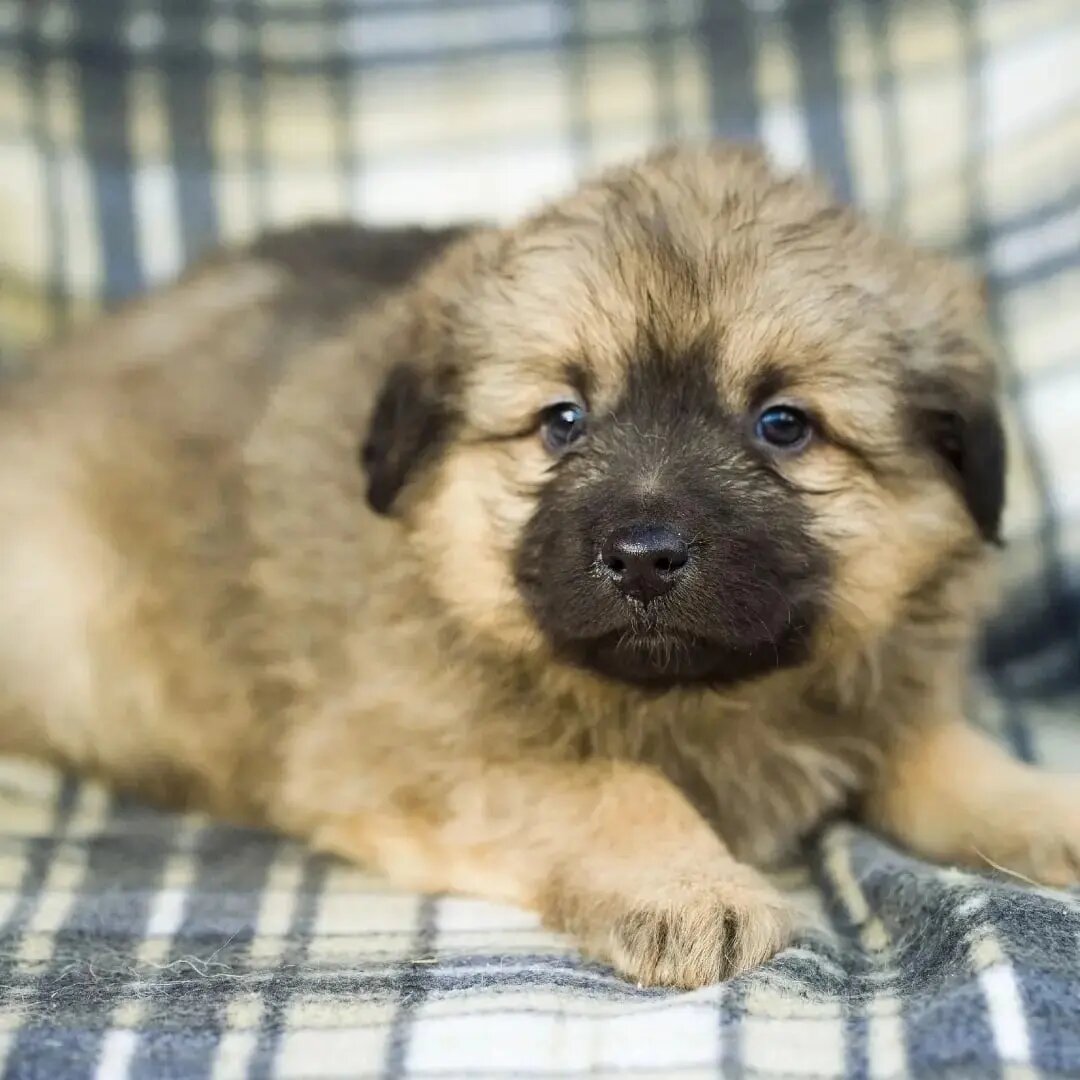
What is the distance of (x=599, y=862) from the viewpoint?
6.18 ft

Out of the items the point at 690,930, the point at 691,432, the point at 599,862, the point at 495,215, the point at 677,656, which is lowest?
the point at 690,930

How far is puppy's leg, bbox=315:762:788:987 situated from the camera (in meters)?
1.72

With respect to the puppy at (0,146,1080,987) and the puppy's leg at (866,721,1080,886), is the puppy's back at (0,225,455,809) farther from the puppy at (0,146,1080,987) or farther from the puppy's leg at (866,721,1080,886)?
the puppy's leg at (866,721,1080,886)

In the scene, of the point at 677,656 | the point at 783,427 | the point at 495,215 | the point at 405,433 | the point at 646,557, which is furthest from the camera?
the point at 495,215

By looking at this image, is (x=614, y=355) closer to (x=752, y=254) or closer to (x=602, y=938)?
(x=752, y=254)

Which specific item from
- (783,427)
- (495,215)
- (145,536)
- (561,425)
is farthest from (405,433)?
(495,215)

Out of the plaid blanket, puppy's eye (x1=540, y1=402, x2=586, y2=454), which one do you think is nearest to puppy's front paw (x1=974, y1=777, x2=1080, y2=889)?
the plaid blanket

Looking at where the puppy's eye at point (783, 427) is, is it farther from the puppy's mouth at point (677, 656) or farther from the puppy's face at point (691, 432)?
the puppy's mouth at point (677, 656)

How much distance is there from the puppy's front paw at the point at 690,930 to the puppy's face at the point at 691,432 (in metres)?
0.28

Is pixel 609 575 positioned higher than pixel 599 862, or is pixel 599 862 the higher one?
pixel 609 575

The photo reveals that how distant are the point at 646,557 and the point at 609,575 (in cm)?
6

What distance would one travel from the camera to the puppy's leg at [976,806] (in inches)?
78.7

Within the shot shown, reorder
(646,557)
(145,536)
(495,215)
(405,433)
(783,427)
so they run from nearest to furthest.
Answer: (646,557) < (783,427) < (405,433) < (145,536) < (495,215)

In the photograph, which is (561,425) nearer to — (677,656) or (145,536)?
(677,656)
